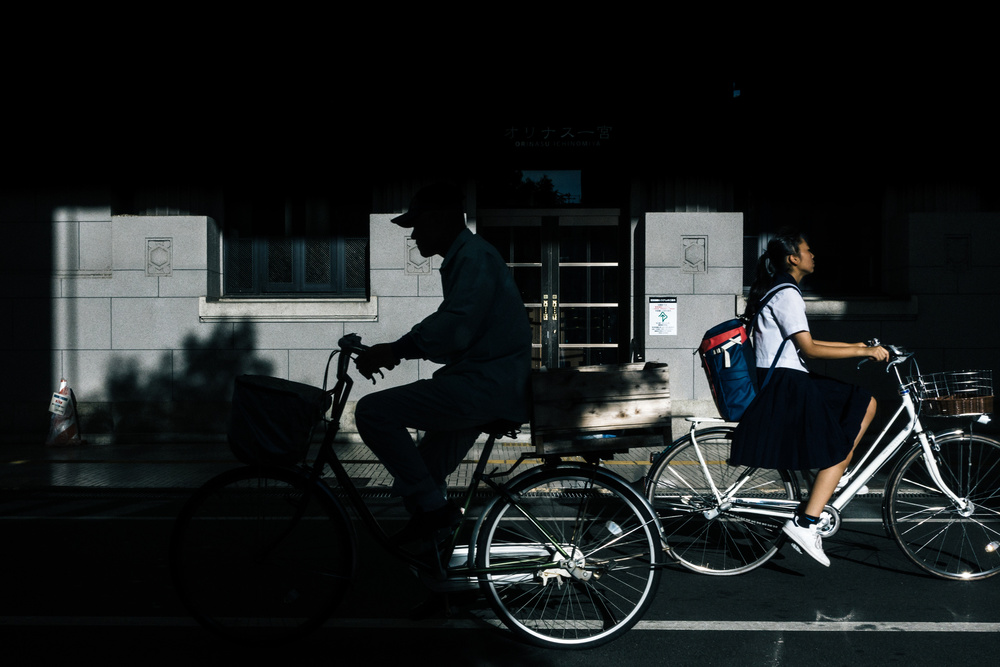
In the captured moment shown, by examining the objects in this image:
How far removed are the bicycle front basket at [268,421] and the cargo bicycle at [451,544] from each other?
0.10m

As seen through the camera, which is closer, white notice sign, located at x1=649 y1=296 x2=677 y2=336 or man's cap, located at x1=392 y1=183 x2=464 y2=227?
man's cap, located at x1=392 y1=183 x2=464 y2=227

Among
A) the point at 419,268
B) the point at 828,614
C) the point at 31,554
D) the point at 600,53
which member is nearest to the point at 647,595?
the point at 828,614

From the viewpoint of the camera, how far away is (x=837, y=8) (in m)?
10.7

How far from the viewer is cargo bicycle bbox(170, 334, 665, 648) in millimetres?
3514

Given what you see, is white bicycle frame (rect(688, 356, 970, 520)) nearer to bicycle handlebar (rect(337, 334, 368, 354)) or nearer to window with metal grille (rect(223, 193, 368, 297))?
bicycle handlebar (rect(337, 334, 368, 354))

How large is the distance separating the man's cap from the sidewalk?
148 inches

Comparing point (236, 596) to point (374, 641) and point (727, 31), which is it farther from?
point (727, 31)

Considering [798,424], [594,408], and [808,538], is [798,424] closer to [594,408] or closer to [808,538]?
[808,538]

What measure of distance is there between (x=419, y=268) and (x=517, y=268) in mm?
1563

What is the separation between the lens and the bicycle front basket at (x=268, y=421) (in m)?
3.39

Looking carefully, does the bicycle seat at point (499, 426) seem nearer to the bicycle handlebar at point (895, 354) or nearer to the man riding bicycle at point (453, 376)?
the man riding bicycle at point (453, 376)

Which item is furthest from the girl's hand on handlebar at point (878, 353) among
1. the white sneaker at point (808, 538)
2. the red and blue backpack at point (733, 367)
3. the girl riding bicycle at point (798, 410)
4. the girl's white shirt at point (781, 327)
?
the white sneaker at point (808, 538)

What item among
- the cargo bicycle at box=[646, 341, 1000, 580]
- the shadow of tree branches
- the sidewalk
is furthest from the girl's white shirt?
the shadow of tree branches

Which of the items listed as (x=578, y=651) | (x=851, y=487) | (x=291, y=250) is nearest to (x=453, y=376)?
(x=578, y=651)
